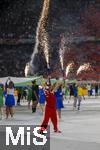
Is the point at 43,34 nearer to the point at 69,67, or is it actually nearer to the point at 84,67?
the point at 69,67

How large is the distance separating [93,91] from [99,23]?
19056 mm

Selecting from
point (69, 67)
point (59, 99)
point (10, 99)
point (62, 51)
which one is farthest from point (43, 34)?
point (59, 99)

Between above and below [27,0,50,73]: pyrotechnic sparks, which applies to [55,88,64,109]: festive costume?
below

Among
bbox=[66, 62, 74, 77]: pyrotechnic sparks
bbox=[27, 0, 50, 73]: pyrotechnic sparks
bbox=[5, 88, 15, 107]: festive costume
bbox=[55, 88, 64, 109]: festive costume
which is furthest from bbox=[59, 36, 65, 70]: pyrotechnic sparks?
bbox=[55, 88, 64, 109]: festive costume

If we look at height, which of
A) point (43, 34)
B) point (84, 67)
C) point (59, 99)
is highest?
point (43, 34)

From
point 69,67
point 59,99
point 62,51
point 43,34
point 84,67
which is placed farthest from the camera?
point 62,51

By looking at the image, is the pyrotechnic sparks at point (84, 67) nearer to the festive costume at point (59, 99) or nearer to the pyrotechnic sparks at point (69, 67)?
the pyrotechnic sparks at point (69, 67)

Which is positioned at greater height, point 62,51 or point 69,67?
point 62,51

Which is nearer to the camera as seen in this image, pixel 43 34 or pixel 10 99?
pixel 10 99

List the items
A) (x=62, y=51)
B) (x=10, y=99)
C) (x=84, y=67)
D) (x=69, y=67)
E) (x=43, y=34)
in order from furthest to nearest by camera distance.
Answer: (x=62, y=51), (x=84, y=67), (x=69, y=67), (x=43, y=34), (x=10, y=99)

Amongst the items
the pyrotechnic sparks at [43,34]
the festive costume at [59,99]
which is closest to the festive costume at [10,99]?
the festive costume at [59,99]

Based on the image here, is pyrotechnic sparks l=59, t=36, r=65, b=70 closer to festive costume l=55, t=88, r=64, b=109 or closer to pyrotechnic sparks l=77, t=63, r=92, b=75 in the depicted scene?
pyrotechnic sparks l=77, t=63, r=92, b=75

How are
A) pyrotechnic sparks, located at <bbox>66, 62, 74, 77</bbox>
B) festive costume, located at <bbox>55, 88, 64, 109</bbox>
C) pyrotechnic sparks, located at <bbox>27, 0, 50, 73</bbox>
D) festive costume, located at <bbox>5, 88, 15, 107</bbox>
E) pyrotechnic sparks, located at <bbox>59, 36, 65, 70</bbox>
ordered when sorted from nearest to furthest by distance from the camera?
festive costume, located at <bbox>55, 88, 64, 109</bbox> < festive costume, located at <bbox>5, 88, 15, 107</bbox> < pyrotechnic sparks, located at <bbox>27, 0, 50, 73</bbox> < pyrotechnic sparks, located at <bbox>66, 62, 74, 77</bbox> < pyrotechnic sparks, located at <bbox>59, 36, 65, 70</bbox>

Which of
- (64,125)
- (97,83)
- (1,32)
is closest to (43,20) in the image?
(97,83)
